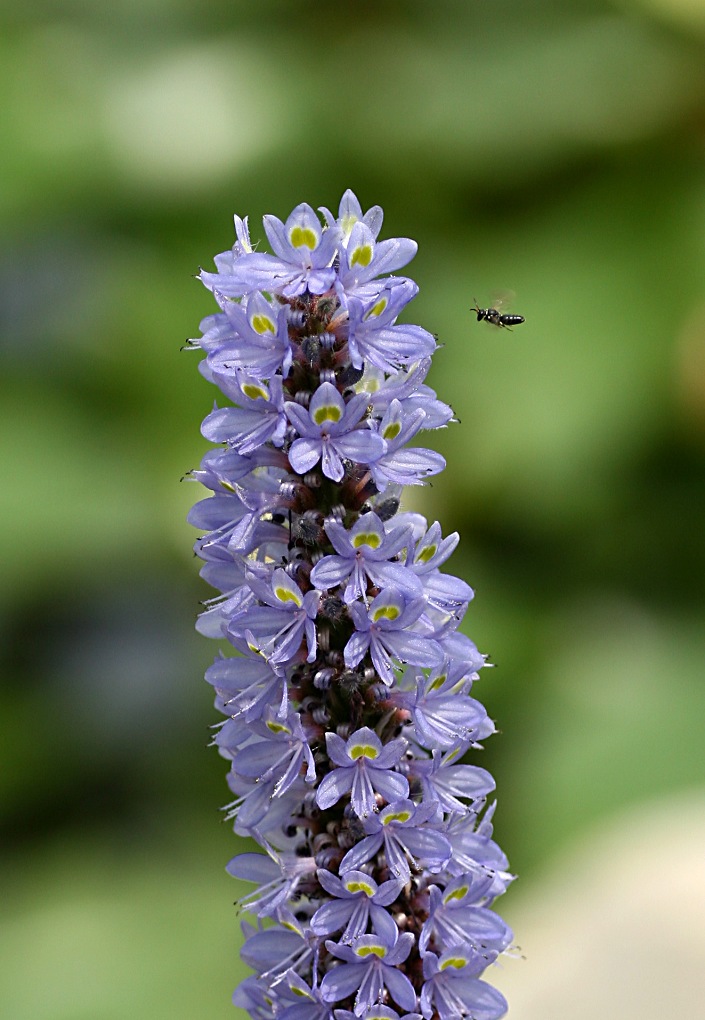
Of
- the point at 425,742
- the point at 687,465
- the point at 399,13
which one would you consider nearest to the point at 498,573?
the point at 687,465

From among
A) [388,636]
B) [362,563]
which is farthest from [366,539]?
[388,636]

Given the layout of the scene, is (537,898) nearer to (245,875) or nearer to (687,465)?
(245,875)

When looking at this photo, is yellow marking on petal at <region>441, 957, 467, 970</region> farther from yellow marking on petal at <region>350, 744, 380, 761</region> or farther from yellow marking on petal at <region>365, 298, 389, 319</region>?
yellow marking on petal at <region>365, 298, 389, 319</region>

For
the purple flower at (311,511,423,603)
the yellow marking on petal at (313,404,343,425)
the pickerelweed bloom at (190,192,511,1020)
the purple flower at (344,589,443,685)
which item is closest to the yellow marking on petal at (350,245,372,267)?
the pickerelweed bloom at (190,192,511,1020)

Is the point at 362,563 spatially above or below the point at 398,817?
above

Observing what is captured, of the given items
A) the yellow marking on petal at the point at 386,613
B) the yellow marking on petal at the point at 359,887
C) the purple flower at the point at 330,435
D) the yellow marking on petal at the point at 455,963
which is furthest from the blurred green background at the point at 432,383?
the purple flower at the point at 330,435

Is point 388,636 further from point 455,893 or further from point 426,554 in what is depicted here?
point 455,893

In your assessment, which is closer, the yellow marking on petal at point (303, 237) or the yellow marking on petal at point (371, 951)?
the yellow marking on petal at point (371, 951)

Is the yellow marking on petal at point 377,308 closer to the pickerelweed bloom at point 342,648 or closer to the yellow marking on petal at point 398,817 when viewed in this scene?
the pickerelweed bloom at point 342,648
